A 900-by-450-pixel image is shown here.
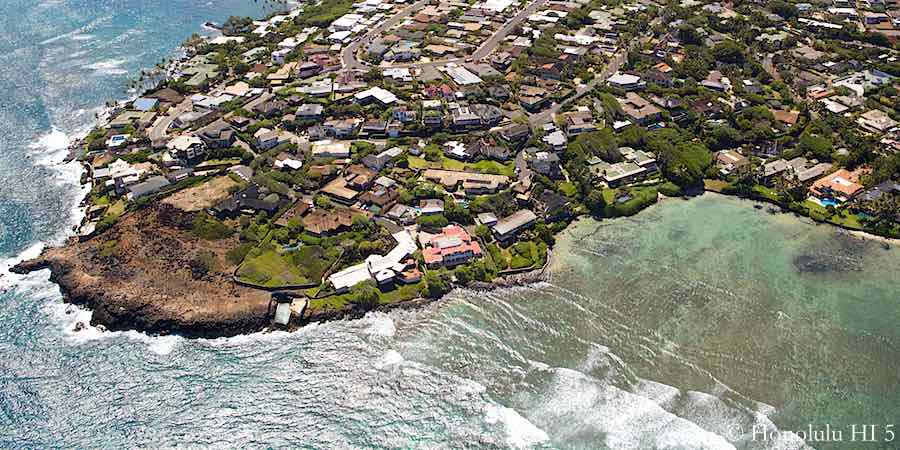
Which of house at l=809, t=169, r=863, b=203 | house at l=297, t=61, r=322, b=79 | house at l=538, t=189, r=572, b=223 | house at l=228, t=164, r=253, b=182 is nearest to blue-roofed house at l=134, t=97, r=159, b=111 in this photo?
house at l=297, t=61, r=322, b=79

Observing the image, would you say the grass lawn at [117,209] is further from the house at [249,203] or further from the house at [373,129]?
the house at [373,129]

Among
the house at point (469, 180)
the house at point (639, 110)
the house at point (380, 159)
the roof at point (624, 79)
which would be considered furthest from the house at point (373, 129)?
the roof at point (624, 79)

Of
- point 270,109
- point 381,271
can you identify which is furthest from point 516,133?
point 270,109

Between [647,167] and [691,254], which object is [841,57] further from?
[691,254]

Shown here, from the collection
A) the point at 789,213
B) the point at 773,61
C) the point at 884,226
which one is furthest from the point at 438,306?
the point at 773,61

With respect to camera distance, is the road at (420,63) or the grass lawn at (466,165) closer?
the grass lawn at (466,165)

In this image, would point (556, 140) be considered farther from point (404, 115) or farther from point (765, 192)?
point (765, 192)
